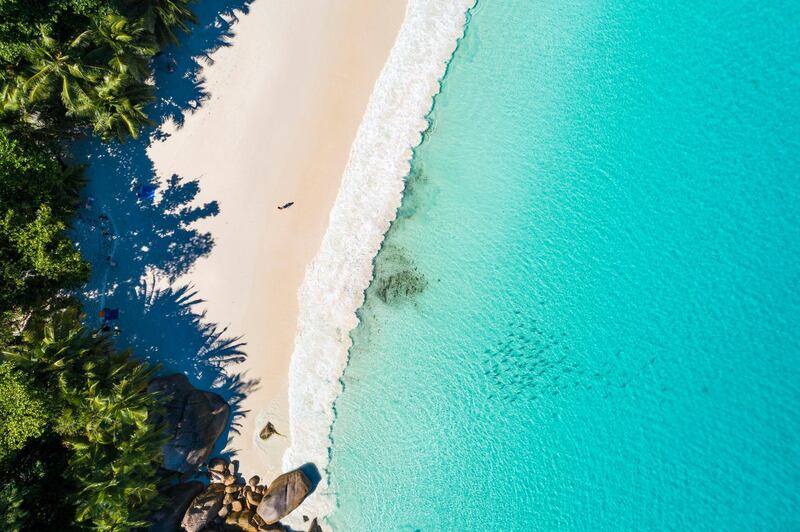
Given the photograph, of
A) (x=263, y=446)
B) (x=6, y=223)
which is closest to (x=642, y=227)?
(x=263, y=446)

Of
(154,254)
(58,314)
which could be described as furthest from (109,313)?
(154,254)

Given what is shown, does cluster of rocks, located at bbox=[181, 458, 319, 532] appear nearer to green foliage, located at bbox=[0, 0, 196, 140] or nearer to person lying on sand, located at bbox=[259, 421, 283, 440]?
person lying on sand, located at bbox=[259, 421, 283, 440]

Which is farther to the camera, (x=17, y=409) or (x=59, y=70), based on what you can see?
(x=59, y=70)

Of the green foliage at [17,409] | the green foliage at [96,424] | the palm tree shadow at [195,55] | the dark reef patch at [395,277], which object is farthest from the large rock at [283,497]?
the palm tree shadow at [195,55]

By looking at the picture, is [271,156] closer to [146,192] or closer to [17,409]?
[146,192]

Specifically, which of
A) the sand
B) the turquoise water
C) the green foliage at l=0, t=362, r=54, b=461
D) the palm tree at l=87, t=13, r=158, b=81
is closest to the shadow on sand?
the sand

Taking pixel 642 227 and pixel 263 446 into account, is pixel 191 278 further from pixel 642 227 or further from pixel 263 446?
pixel 642 227

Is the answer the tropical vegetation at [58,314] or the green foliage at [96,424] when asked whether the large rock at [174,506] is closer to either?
the tropical vegetation at [58,314]
